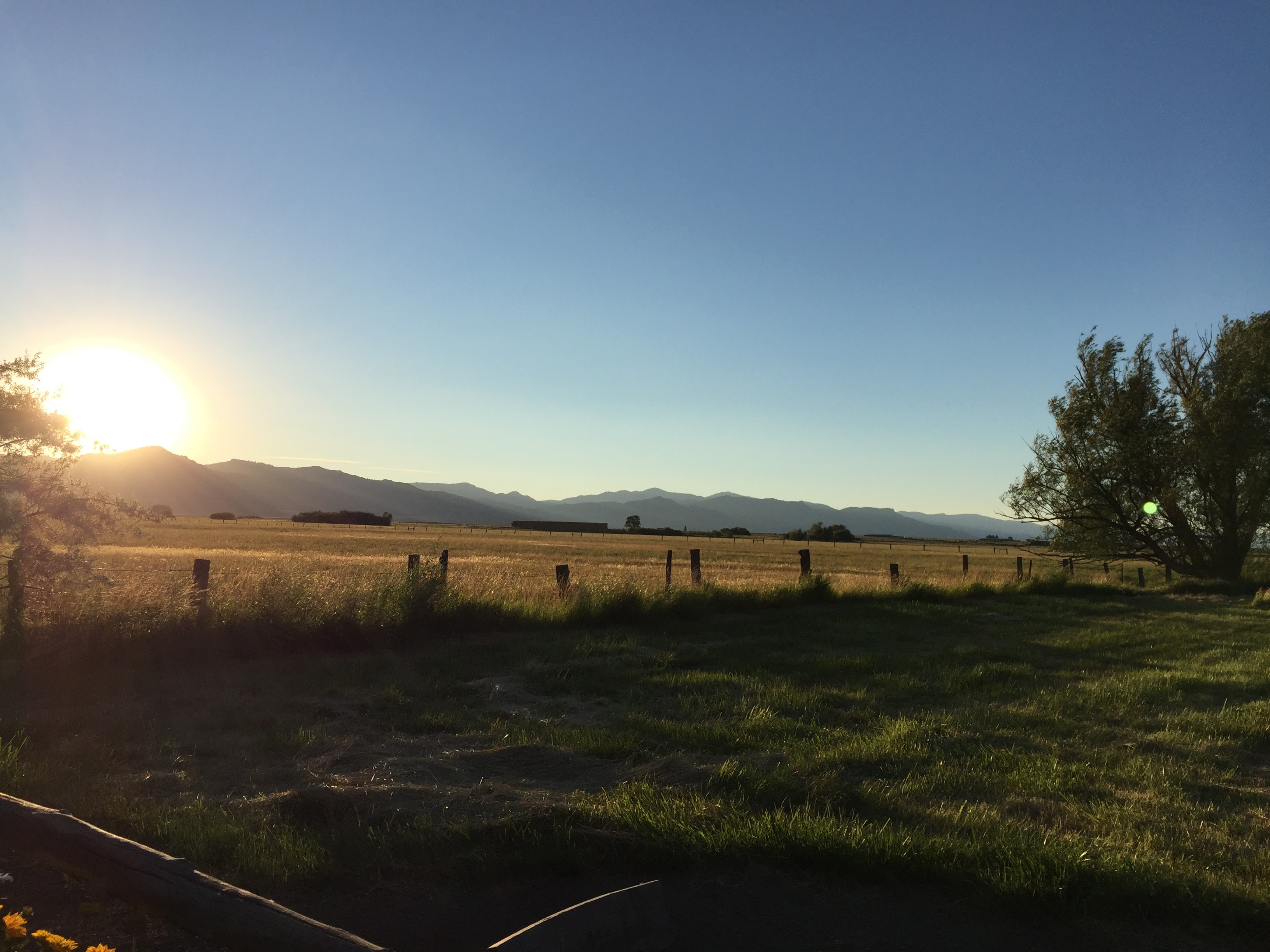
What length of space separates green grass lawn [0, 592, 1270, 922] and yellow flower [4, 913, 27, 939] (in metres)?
1.92

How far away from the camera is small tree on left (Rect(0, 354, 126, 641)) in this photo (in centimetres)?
926

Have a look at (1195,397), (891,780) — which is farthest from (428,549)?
(891,780)

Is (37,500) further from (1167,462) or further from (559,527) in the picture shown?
(559,527)

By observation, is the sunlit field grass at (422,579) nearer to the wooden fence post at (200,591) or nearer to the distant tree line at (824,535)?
the wooden fence post at (200,591)

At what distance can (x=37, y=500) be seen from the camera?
9.37 meters

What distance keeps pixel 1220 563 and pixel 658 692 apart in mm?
31700

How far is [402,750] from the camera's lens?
674 cm

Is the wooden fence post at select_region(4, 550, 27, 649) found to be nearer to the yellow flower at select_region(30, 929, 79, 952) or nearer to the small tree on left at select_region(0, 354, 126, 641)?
the small tree on left at select_region(0, 354, 126, 641)

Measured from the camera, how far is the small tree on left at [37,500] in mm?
9258

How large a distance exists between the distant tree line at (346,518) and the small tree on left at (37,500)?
11051 centimetres

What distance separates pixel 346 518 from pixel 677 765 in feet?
400

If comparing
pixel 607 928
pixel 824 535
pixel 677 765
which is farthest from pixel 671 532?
pixel 607 928

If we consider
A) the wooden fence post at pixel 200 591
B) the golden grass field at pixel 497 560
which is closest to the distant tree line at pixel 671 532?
the golden grass field at pixel 497 560

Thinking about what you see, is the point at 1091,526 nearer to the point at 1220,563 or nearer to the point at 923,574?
the point at 1220,563
